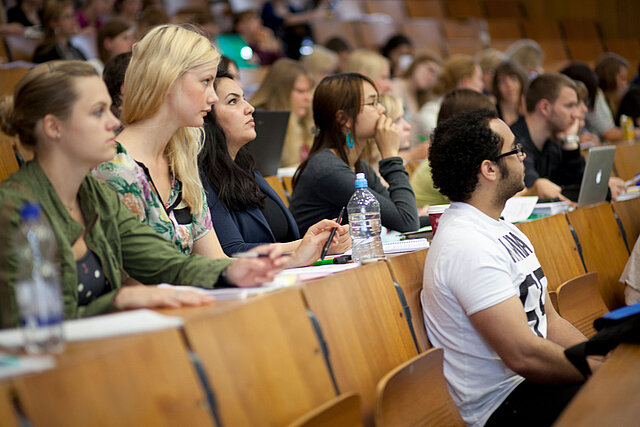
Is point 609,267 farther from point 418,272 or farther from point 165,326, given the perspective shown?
point 165,326

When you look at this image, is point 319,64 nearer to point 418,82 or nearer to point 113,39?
point 418,82

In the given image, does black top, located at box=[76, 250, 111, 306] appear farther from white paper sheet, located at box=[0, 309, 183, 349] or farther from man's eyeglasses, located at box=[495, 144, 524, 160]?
man's eyeglasses, located at box=[495, 144, 524, 160]

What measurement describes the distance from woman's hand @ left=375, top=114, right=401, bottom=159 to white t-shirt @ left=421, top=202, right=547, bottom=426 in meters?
0.88

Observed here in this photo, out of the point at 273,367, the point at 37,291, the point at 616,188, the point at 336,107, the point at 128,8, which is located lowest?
the point at 616,188

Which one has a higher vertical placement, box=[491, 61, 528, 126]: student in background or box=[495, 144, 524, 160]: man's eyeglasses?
box=[491, 61, 528, 126]: student in background

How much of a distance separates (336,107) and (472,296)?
48.7 inches

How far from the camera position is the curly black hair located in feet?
6.69

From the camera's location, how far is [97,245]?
158 cm

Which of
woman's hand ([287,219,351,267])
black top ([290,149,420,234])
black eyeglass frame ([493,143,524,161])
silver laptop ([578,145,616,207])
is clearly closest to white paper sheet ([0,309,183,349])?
woman's hand ([287,219,351,267])

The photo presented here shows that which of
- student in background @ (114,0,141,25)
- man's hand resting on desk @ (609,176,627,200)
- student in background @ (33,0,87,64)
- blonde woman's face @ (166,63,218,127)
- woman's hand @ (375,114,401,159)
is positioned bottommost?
man's hand resting on desk @ (609,176,627,200)

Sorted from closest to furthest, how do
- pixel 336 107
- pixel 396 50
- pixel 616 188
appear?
pixel 336 107 < pixel 616 188 < pixel 396 50

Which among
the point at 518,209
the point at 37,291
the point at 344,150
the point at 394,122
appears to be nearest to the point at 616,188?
the point at 518,209

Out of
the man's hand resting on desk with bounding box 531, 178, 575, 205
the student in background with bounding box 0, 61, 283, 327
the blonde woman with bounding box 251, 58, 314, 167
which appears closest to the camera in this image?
the student in background with bounding box 0, 61, 283, 327

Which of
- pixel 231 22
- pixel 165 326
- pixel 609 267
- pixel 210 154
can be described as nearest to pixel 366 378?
pixel 165 326
